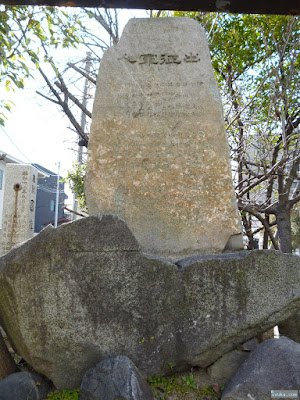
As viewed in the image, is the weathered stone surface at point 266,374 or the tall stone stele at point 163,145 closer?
the weathered stone surface at point 266,374

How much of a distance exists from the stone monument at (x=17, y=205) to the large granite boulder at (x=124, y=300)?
320 inches

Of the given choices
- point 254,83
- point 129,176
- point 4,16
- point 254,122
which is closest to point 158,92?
point 129,176

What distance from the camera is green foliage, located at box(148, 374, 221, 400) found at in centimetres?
236

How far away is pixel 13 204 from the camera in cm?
1041

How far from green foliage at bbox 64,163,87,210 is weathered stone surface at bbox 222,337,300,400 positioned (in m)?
6.32

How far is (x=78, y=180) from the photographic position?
8.48 m

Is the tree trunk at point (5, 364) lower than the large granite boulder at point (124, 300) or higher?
lower

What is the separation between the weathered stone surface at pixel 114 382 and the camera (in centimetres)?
205

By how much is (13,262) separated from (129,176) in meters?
1.25

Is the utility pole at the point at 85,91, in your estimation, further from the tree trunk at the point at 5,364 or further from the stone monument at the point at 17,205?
the tree trunk at the point at 5,364

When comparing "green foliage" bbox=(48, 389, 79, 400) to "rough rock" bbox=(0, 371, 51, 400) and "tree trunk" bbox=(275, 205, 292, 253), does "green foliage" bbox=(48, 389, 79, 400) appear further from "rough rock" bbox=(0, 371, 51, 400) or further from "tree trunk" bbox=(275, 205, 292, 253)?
"tree trunk" bbox=(275, 205, 292, 253)

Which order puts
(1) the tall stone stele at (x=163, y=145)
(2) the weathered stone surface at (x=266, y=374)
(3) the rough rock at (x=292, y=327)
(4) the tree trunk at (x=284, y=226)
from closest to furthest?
1. (2) the weathered stone surface at (x=266, y=374)
2. (3) the rough rock at (x=292, y=327)
3. (1) the tall stone stele at (x=163, y=145)
4. (4) the tree trunk at (x=284, y=226)

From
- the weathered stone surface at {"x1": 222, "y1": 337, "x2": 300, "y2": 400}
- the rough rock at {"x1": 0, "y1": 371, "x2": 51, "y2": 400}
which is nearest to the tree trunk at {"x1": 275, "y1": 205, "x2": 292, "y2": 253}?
the weathered stone surface at {"x1": 222, "y1": 337, "x2": 300, "y2": 400}

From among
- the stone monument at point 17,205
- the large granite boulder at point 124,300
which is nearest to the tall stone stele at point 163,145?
the large granite boulder at point 124,300
